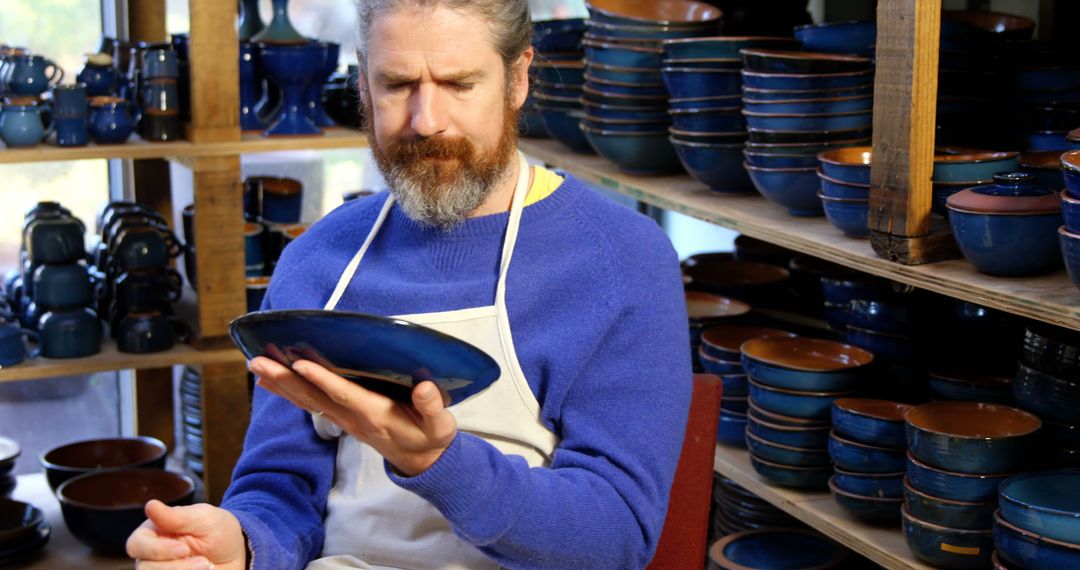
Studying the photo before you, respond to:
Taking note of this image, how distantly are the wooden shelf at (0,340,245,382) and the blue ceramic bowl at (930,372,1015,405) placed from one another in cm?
153

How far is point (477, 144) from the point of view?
175 cm

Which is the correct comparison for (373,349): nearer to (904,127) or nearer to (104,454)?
(904,127)

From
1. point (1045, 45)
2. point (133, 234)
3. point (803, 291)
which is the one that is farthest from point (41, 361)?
point (1045, 45)

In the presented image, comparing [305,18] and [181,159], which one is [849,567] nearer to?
[181,159]

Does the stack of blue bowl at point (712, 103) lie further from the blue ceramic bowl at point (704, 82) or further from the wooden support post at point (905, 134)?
the wooden support post at point (905, 134)

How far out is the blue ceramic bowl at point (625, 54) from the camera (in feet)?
8.57

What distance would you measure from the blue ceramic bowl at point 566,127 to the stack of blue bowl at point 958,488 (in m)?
1.19

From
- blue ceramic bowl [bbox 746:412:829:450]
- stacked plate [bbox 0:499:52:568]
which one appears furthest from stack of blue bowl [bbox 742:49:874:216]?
stacked plate [bbox 0:499:52:568]

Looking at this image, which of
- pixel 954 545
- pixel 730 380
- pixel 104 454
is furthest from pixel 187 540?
pixel 104 454

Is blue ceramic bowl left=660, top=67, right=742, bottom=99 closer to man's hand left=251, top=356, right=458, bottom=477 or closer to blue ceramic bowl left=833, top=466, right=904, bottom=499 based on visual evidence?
blue ceramic bowl left=833, top=466, right=904, bottom=499

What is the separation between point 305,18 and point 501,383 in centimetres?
220

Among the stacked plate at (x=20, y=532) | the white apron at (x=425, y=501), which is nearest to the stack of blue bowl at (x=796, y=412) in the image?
the white apron at (x=425, y=501)

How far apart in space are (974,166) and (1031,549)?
1.77ft

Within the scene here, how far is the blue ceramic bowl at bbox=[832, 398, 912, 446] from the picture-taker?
6.86 feet
